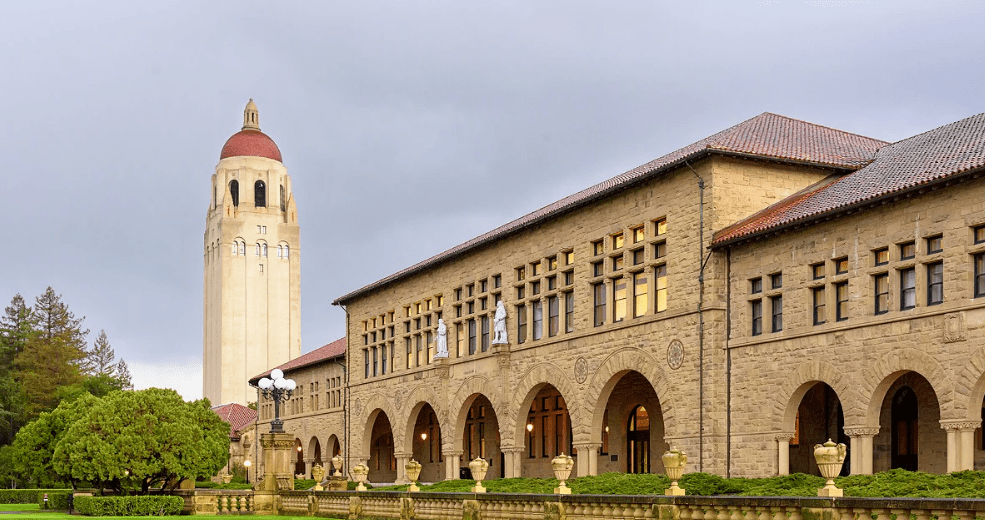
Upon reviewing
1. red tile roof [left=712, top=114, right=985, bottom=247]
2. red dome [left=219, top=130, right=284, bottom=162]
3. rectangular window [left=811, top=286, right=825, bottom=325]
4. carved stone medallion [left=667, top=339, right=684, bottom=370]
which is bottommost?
carved stone medallion [left=667, top=339, right=684, bottom=370]

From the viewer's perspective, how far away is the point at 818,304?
1189 inches

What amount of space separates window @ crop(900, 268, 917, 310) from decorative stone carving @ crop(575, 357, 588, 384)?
42.5 feet

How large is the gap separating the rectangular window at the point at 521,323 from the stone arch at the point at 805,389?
14.4m

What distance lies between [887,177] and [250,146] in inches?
4124

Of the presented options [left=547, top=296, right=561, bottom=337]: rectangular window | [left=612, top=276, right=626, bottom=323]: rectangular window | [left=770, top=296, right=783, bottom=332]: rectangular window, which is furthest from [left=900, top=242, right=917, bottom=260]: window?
[left=547, top=296, right=561, bottom=337]: rectangular window

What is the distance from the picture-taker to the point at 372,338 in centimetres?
5934

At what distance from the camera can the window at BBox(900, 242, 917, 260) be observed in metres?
27.6

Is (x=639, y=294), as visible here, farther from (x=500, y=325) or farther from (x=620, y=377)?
(x=500, y=325)

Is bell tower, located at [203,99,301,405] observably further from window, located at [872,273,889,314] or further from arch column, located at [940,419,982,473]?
arch column, located at [940,419,982,473]

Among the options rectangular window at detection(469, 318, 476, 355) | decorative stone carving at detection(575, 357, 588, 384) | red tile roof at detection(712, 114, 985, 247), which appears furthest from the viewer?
rectangular window at detection(469, 318, 476, 355)

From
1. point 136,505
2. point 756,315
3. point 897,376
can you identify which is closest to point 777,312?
point 756,315

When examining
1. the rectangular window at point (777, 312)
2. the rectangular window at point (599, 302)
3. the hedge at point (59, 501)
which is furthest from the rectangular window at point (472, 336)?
the hedge at point (59, 501)

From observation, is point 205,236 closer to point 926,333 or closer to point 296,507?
point 296,507

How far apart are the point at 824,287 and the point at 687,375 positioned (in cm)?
514
